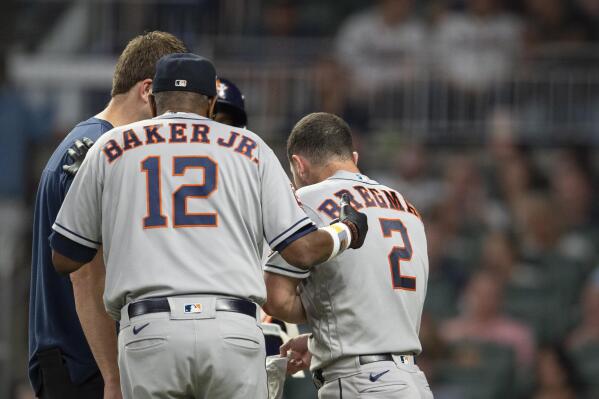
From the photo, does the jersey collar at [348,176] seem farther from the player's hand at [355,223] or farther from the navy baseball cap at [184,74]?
the navy baseball cap at [184,74]

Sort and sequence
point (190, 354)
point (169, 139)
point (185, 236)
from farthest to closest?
point (169, 139), point (185, 236), point (190, 354)

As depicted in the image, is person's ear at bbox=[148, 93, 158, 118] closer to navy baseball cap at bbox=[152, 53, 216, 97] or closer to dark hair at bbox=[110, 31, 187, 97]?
navy baseball cap at bbox=[152, 53, 216, 97]

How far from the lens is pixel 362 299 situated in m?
5.28

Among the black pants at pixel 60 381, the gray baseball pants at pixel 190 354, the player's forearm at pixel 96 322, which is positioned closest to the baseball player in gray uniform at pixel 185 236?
the gray baseball pants at pixel 190 354

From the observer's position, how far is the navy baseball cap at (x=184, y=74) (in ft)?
15.9

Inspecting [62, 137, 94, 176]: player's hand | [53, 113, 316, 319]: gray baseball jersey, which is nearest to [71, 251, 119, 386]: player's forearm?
[53, 113, 316, 319]: gray baseball jersey

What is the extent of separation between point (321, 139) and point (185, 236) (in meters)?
1.11

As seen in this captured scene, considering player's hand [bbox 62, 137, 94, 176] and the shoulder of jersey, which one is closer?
player's hand [bbox 62, 137, 94, 176]

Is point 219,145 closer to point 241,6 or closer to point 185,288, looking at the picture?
point 185,288

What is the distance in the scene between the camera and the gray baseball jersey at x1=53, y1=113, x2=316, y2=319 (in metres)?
4.61

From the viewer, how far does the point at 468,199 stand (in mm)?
12570

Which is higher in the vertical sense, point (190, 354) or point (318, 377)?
point (190, 354)

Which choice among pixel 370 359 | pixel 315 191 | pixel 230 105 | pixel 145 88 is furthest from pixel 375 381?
pixel 230 105

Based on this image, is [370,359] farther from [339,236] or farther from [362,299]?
[339,236]
